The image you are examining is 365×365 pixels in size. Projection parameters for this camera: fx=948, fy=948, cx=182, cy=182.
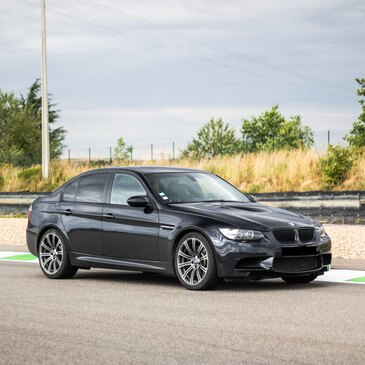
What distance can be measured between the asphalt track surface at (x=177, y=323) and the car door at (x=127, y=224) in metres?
0.46

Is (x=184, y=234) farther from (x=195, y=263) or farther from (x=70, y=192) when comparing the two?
(x=70, y=192)

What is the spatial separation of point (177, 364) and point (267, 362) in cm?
64

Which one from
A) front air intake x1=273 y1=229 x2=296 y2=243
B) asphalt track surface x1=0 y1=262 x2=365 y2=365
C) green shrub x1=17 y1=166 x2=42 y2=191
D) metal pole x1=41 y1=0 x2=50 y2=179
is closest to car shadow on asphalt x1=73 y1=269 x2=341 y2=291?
asphalt track surface x1=0 y1=262 x2=365 y2=365

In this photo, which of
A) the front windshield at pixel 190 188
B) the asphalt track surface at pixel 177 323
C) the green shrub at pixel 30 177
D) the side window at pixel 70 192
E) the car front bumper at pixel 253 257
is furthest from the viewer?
the green shrub at pixel 30 177

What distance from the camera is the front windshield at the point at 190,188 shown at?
12.0 metres

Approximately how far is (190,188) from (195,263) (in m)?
1.45

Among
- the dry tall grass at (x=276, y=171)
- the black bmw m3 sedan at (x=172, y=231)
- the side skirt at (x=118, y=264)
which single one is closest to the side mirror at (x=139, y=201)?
the black bmw m3 sedan at (x=172, y=231)

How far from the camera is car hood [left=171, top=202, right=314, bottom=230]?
35.9ft

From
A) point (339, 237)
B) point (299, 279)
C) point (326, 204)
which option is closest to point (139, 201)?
point (299, 279)

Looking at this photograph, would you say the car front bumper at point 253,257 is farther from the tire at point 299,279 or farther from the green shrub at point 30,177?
the green shrub at point 30,177

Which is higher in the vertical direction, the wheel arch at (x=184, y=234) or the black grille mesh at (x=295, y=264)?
the wheel arch at (x=184, y=234)

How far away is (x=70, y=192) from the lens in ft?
43.1

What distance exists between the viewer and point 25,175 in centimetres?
3744

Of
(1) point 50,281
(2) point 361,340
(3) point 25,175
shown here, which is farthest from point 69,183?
(3) point 25,175
